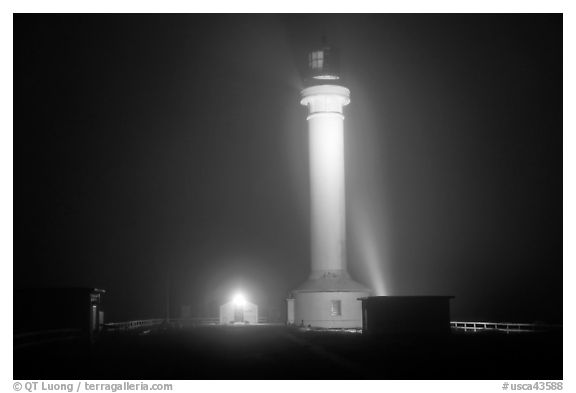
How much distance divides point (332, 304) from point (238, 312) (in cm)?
1458

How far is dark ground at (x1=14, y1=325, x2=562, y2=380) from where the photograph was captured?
89.4 ft

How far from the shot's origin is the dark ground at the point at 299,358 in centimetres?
2725

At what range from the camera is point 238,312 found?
2798 inches

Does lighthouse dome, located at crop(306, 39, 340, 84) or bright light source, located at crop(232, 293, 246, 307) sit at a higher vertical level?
lighthouse dome, located at crop(306, 39, 340, 84)

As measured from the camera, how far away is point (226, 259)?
328 feet

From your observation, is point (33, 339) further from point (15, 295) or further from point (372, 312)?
point (372, 312)

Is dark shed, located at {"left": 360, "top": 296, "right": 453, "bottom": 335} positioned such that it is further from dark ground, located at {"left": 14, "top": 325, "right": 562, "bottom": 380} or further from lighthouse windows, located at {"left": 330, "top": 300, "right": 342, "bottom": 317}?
lighthouse windows, located at {"left": 330, "top": 300, "right": 342, "bottom": 317}

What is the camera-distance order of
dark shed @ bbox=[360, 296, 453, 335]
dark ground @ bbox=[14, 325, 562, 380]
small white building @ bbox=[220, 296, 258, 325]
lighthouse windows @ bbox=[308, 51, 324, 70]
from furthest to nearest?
small white building @ bbox=[220, 296, 258, 325] < lighthouse windows @ bbox=[308, 51, 324, 70] < dark shed @ bbox=[360, 296, 453, 335] < dark ground @ bbox=[14, 325, 562, 380]

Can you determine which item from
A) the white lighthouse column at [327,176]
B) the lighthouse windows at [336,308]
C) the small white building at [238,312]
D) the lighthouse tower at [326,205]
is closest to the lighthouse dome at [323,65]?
the lighthouse tower at [326,205]

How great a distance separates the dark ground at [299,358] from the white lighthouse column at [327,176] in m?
15.4

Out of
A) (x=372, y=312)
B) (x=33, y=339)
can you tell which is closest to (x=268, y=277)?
(x=372, y=312)

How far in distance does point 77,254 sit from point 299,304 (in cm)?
6523

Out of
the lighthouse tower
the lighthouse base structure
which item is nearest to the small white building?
the lighthouse tower

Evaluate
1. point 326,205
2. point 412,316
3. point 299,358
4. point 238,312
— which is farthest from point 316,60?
point 299,358
